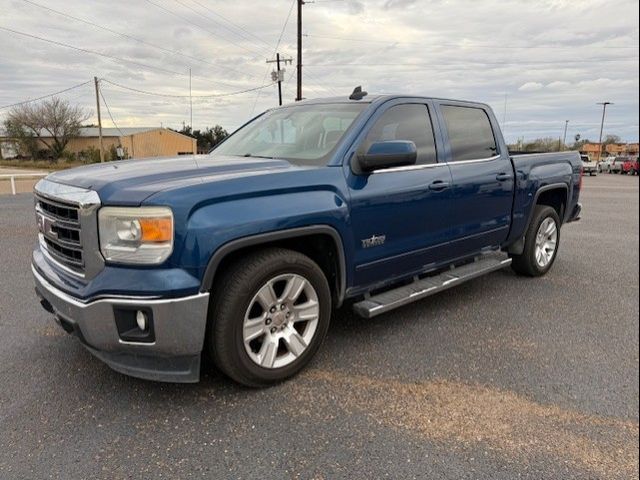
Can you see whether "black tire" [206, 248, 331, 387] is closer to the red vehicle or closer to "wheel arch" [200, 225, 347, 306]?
"wheel arch" [200, 225, 347, 306]

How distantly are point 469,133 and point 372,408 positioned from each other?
2.90m

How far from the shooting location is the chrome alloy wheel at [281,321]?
2.93 meters

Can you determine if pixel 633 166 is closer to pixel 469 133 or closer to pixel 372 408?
pixel 469 133

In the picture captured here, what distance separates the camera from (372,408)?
2828 millimetres

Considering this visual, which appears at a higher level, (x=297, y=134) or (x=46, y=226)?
(x=297, y=134)

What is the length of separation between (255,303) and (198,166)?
994 millimetres

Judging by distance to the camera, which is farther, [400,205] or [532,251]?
[532,251]

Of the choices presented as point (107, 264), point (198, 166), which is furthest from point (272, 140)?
point (107, 264)

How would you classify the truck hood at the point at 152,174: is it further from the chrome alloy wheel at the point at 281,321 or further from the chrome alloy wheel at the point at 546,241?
the chrome alloy wheel at the point at 546,241

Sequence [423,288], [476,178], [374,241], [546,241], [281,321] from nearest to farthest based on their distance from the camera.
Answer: [281,321] < [374,241] < [423,288] < [476,178] < [546,241]

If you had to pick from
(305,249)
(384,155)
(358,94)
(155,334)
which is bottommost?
(155,334)

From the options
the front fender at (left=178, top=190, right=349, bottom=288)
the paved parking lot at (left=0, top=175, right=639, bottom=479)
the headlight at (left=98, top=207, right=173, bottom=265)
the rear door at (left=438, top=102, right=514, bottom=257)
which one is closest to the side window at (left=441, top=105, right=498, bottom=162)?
the rear door at (left=438, top=102, right=514, bottom=257)

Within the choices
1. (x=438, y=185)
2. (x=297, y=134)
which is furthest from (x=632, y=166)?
(x=297, y=134)

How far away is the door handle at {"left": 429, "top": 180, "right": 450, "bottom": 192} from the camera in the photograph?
3.84m
